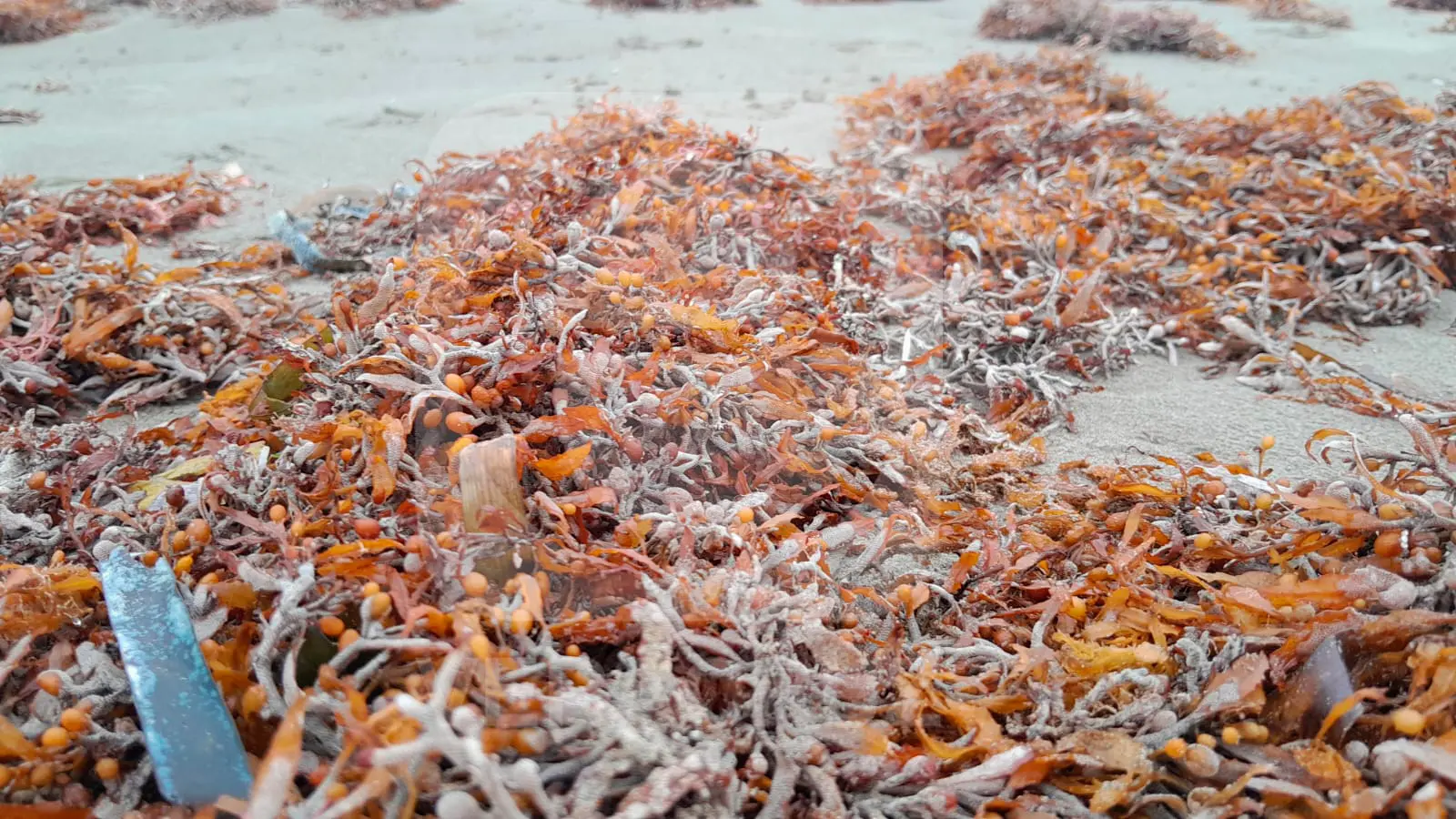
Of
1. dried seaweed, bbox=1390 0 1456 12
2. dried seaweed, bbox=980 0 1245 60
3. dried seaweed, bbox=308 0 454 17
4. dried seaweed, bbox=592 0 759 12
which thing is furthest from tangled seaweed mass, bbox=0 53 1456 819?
dried seaweed, bbox=1390 0 1456 12

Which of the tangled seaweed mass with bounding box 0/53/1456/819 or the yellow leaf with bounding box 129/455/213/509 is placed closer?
the tangled seaweed mass with bounding box 0/53/1456/819

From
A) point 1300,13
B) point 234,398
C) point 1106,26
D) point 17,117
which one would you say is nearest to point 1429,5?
point 1300,13

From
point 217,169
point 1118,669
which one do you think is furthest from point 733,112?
point 1118,669

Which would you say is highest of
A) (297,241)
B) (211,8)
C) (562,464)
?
(211,8)

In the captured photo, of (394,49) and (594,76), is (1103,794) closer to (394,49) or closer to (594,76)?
(594,76)

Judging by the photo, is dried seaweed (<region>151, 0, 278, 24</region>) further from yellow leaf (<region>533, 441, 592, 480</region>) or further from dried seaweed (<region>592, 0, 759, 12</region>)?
yellow leaf (<region>533, 441, 592, 480</region>)

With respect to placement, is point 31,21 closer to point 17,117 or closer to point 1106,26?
point 17,117
